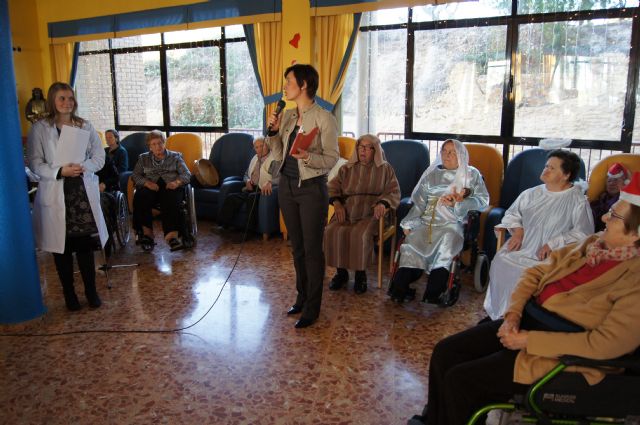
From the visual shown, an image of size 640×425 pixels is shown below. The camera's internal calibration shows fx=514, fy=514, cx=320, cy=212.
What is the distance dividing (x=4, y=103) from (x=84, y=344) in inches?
54.8

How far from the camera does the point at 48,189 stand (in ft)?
9.90

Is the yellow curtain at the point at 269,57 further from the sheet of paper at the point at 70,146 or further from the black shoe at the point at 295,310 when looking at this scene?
the black shoe at the point at 295,310

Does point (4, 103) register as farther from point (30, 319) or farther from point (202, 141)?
point (202, 141)

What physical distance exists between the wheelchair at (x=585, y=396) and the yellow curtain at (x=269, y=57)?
442 cm

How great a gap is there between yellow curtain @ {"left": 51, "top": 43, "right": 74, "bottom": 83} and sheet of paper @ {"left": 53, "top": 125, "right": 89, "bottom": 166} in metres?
4.74

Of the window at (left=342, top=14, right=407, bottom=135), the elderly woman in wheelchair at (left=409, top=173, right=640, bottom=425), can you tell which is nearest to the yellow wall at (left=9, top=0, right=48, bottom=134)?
the window at (left=342, top=14, right=407, bottom=135)

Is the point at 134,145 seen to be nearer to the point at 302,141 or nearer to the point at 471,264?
the point at 302,141

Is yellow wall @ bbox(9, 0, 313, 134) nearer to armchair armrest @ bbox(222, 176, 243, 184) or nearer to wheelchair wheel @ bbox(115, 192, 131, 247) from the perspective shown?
armchair armrest @ bbox(222, 176, 243, 184)

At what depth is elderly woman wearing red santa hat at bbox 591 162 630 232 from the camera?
10.7 feet

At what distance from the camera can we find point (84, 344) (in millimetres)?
2828

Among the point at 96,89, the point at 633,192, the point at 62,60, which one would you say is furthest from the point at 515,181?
the point at 62,60

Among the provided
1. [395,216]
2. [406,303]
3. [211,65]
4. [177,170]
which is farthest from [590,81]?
[211,65]

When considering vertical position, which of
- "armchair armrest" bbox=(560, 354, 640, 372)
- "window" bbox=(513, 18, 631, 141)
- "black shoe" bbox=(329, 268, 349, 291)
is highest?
"window" bbox=(513, 18, 631, 141)

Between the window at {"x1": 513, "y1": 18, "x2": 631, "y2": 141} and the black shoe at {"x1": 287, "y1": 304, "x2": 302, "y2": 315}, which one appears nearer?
the black shoe at {"x1": 287, "y1": 304, "x2": 302, "y2": 315}
